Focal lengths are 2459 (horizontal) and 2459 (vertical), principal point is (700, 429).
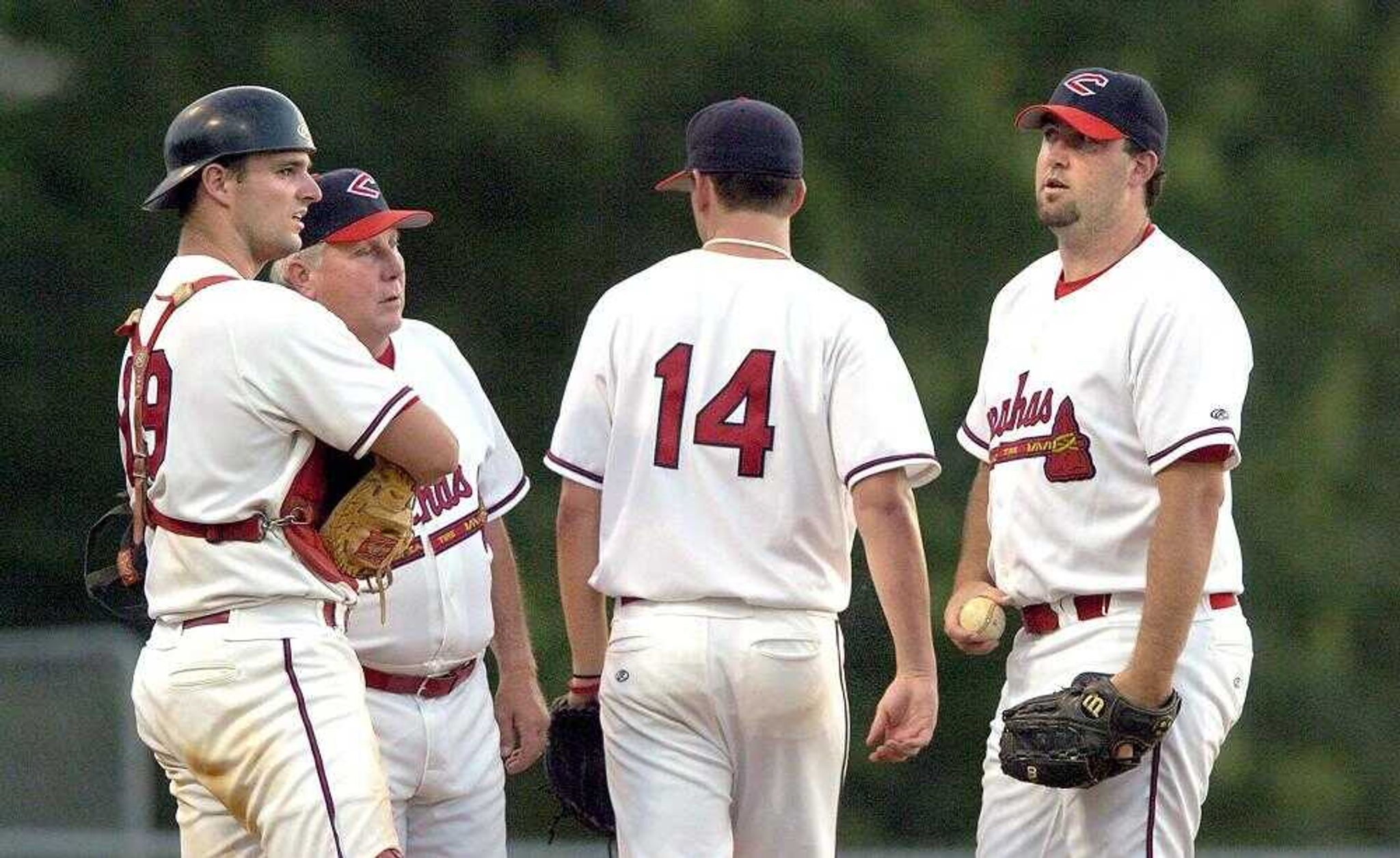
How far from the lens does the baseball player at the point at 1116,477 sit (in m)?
4.03

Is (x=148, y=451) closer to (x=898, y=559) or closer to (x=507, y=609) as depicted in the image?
(x=507, y=609)

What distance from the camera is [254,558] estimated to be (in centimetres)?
384

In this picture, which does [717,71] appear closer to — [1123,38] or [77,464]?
[1123,38]

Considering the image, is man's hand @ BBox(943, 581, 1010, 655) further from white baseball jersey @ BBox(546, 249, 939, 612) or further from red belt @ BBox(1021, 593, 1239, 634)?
white baseball jersey @ BBox(546, 249, 939, 612)

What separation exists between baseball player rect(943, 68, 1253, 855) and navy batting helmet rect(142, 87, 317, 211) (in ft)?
4.37

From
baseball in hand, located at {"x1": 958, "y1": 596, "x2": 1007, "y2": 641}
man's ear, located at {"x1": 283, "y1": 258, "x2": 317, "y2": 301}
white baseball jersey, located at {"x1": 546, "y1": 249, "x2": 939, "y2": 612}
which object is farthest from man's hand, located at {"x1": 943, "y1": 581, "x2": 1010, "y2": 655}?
man's ear, located at {"x1": 283, "y1": 258, "x2": 317, "y2": 301}

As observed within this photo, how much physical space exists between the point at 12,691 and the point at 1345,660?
7053mm

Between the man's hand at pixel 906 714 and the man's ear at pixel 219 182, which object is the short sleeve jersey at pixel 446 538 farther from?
the man's hand at pixel 906 714

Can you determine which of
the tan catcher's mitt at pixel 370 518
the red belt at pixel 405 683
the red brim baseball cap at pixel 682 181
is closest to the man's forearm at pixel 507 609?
the red belt at pixel 405 683

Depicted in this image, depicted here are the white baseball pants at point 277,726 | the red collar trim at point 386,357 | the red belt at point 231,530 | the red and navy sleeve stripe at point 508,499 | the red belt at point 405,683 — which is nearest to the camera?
the white baseball pants at point 277,726

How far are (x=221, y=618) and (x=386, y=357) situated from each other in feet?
3.33

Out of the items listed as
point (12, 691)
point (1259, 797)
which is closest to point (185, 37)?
point (12, 691)

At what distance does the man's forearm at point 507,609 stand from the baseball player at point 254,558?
0.92 metres

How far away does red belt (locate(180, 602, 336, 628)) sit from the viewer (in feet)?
12.6
